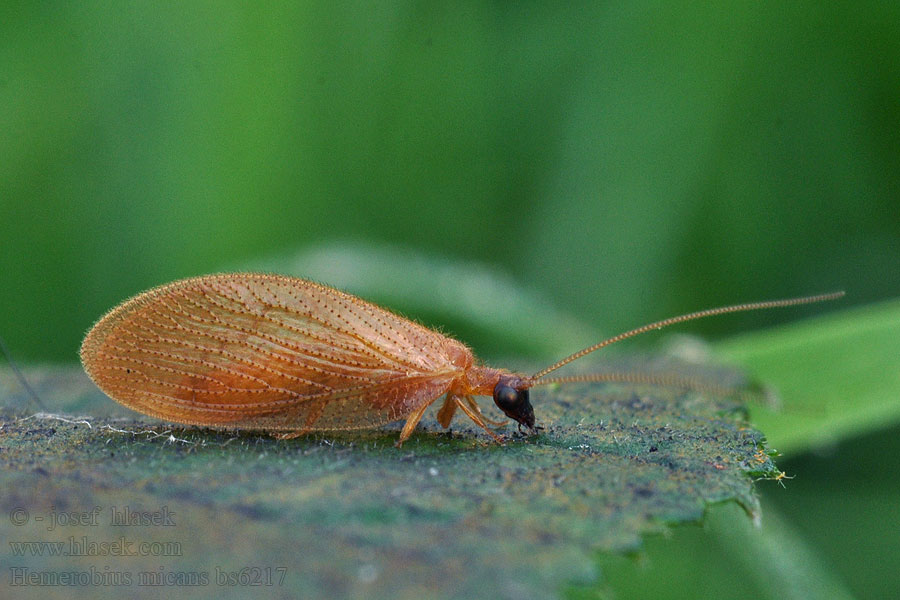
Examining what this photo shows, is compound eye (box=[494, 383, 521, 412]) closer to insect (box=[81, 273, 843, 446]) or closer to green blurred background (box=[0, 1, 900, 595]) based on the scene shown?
insect (box=[81, 273, 843, 446])

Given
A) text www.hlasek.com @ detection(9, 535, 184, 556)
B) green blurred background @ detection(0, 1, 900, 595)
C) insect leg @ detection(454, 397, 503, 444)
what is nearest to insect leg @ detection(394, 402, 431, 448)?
insect leg @ detection(454, 397, 503, 444)

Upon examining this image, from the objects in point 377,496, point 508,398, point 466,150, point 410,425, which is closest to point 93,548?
point 377,496

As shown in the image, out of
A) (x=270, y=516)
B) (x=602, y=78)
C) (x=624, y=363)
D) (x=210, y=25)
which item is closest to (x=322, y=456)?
(x=270, y=516)

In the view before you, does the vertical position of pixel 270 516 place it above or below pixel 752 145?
below

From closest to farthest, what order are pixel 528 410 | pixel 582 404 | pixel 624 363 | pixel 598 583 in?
pixel 598 583 < pixel 528 410 < pixel 582 404 < pixel 624 363

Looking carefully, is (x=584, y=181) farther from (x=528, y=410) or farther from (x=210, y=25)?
(x=528, y=410)

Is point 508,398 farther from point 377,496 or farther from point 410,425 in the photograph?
point 377,496
